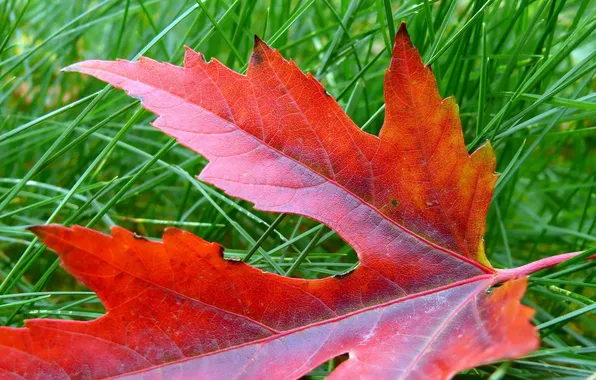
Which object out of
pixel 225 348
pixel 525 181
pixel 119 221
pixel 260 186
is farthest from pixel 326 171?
pixel 525 181

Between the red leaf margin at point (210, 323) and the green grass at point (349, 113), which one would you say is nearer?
the red leaf margin at point (210, 323)

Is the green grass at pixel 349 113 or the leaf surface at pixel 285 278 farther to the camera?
the green grass at pixel 349 113

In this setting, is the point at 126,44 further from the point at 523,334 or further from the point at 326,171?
the point at 523,334

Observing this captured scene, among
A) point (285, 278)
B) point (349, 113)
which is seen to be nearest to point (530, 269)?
point (285, 278)

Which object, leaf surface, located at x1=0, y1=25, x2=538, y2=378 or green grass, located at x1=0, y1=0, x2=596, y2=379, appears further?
green grass, located at x1=0, y1=0, x2=596, y2=379

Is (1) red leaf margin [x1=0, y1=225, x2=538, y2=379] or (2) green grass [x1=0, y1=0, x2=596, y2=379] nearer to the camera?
(1) red leaf margin [x1=0, y1=225, x2=538, y2=379]
